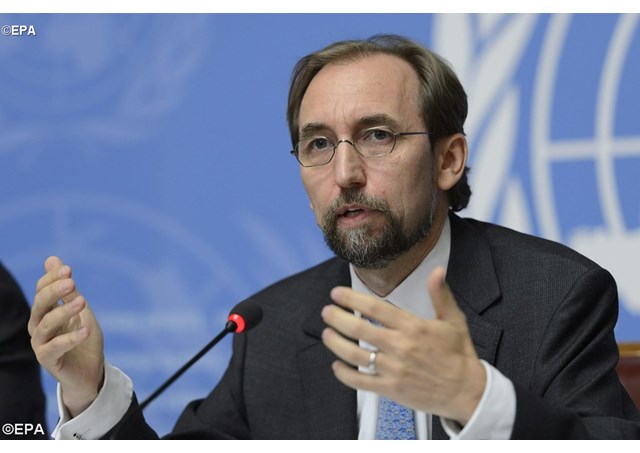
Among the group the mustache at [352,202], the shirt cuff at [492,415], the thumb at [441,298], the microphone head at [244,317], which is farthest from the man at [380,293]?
the thumb at [441,298]

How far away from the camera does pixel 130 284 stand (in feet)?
12.2

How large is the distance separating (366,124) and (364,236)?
292mm

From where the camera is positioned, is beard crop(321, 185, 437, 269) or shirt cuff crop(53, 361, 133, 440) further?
beard crop(321, 185, 437, 269)

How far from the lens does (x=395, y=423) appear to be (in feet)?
7.31

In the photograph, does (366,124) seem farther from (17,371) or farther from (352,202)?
(17,371)

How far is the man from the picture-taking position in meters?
2.13

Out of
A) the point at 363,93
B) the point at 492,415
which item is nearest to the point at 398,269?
the point at 363,93

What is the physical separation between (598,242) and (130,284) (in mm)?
1856

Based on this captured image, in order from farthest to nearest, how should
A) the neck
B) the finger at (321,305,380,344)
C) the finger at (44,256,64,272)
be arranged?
the neck, the finger at (44,256,64,272), the finger at (321,305,380,344)

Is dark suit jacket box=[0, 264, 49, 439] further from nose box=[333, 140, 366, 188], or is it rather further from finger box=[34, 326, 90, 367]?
nose box=[333, 140, 366, 188]

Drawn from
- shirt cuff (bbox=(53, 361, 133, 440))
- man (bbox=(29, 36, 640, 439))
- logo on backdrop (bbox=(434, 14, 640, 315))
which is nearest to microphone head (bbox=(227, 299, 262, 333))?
man (bbox=(29, 36, 640, 439))

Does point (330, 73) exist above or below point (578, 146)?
above
